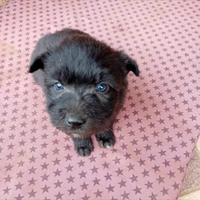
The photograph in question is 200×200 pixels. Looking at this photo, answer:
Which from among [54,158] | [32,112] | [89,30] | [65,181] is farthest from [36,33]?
[65,181]

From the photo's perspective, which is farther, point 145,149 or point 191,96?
point 191,96

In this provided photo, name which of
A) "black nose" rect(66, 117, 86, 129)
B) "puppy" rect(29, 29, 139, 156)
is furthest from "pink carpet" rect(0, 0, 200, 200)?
"black nose" rect(66, 117, 86, 129)

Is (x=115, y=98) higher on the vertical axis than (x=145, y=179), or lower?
higher

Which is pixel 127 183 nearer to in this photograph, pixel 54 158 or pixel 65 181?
pixel 65 181

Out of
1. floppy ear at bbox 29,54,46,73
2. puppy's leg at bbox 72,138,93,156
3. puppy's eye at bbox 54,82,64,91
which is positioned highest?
floppy ear at bbox 29,54,46,73

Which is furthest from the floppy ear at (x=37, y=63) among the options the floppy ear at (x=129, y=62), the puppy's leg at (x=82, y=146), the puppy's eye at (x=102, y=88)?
the puppy's leg at (x=82, y=146)

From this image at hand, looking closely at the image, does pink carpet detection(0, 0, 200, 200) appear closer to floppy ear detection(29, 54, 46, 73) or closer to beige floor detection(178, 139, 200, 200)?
beige floor detection(178, 139, 200, 200)

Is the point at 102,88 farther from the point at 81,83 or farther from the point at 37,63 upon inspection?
the point at 37,63
